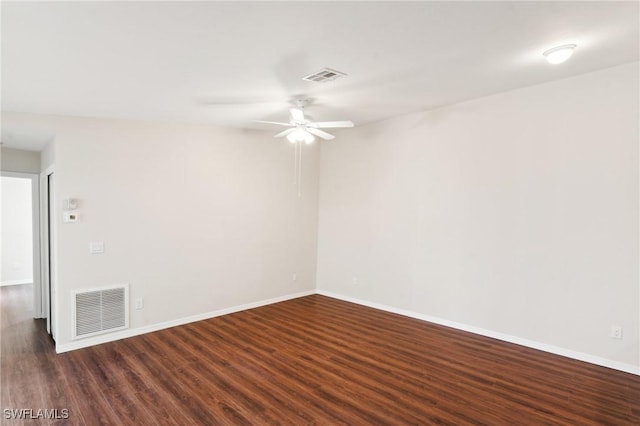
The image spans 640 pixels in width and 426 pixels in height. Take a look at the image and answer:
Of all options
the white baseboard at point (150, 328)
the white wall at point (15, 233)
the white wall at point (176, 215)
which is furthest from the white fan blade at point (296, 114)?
the white wall at point (15, 233)

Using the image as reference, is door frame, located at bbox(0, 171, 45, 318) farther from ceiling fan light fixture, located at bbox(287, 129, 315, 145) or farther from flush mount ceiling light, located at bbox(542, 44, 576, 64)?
flush mount ceiling light, located at bbox(542, 44, 576, 64)

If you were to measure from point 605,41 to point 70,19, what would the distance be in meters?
3.94

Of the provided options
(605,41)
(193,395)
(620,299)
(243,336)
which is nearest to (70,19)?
(193,395)

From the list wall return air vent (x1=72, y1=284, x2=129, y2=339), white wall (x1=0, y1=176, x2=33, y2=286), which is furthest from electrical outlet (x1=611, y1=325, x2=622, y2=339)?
white wall (x1=0, y1=176, x2=33, y2=286)

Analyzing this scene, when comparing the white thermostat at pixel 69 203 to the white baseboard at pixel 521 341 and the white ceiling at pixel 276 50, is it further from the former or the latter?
the white baseboard at pixel 521 341

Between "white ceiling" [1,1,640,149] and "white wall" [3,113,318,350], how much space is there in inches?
22.9

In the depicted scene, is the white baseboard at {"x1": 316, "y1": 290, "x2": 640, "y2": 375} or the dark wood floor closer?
the dark wood floor

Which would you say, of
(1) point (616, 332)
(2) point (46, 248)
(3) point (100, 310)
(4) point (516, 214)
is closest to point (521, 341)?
(1) point (616, 332)

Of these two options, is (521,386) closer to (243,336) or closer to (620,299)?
(620,299)

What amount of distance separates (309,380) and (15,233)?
792 cm

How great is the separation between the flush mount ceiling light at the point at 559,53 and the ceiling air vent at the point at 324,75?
1.76 metres

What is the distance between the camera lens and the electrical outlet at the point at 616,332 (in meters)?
3.38

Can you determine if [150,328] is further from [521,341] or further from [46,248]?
[521,341]

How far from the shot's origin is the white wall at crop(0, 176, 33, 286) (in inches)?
283
